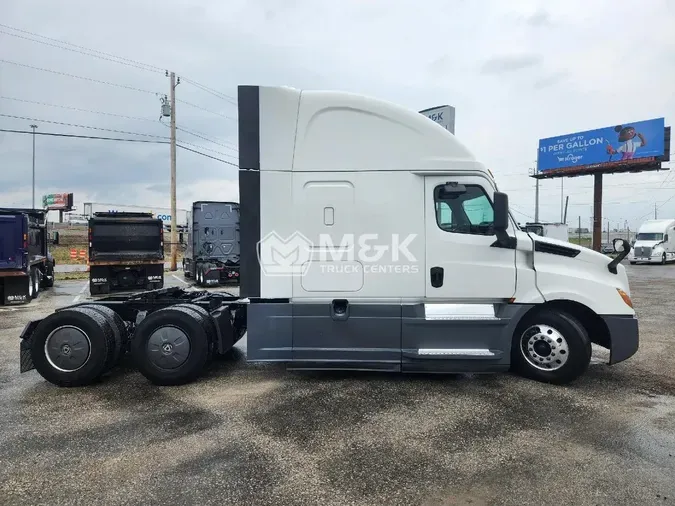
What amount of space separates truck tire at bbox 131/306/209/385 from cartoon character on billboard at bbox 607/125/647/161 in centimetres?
4479

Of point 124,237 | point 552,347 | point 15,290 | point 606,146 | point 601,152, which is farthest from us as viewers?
point 601,152

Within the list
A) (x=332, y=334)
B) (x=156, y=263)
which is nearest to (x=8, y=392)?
(x=332, y=334)

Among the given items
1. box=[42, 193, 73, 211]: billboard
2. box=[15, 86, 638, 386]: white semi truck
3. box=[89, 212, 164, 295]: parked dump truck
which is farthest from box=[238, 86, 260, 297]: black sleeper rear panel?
box=[42, 193, 73, 211]: billboard

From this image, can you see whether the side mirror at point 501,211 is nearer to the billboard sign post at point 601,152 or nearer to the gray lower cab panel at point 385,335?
the gray lower cab panel at point 385,335

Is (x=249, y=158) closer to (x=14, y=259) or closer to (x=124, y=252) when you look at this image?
(x=14, y=259)

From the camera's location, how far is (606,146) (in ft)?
137

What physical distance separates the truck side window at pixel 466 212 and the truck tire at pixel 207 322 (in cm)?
305

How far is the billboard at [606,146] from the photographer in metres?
38.8

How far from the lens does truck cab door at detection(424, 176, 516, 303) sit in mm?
5352

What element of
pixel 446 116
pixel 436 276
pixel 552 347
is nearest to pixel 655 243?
pixel 446 116

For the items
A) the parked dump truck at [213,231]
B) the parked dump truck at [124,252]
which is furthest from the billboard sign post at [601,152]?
the parked dump truck at [124,252]

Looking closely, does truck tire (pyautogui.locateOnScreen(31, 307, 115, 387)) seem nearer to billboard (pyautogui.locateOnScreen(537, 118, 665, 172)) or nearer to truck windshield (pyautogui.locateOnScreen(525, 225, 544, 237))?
truck windshield (pyautogui.locateOnScreen(525, 225, 544, 237))

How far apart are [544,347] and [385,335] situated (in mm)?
1920

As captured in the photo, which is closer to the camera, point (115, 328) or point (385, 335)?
point (385, 335)
